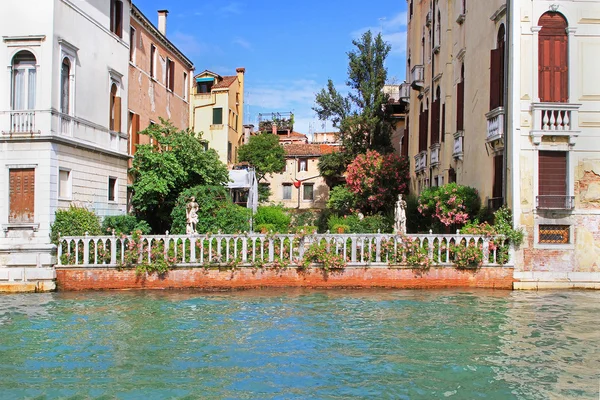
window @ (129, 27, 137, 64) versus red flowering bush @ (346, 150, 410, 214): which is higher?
window @ (129, 27, 137, 64)

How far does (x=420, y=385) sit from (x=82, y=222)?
1207cm

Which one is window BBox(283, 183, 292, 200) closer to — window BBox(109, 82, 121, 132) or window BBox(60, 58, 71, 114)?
window BBox(109, 82, 121, 132)

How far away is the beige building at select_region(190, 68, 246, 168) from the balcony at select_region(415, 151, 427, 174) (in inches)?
567

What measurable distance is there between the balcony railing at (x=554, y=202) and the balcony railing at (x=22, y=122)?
45.9 feet

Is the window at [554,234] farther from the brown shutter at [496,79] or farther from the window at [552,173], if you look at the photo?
the brown shutter at [496,79]

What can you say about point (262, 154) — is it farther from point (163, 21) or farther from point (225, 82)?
point (163, 21)

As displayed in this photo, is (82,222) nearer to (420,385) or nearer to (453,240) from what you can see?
(453,240)

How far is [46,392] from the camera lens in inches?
306

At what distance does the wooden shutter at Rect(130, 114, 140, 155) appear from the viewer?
2241 centimetres

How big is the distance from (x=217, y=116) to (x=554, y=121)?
25.9m

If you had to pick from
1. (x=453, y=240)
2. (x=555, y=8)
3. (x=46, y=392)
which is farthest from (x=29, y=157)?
(x=555, y=8)

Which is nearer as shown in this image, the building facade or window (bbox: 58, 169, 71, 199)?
window (bbox: 58, 169, 71, 199)

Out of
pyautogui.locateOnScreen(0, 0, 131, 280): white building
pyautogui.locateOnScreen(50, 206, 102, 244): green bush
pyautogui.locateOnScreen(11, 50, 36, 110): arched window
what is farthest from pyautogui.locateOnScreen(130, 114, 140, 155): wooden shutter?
→ pyautogui.locateOnScreen(11, 50, 36, 110): arched window

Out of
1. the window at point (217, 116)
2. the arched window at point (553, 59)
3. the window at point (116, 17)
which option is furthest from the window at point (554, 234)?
the window at point (217, 116)
